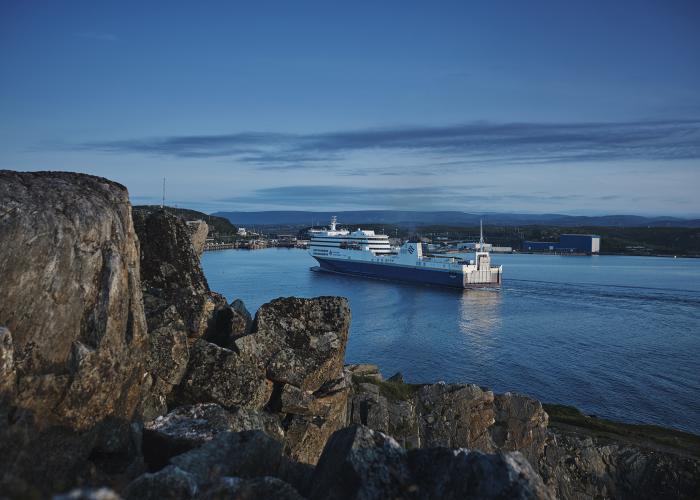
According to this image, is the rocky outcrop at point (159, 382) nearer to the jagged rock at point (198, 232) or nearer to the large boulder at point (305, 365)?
the large boulder at point (305, 365)

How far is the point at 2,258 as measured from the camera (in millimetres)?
5430

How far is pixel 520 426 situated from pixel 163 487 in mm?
13481

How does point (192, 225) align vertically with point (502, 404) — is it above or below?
above

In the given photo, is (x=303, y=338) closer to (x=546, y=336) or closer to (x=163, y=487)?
(x=163, y=487)

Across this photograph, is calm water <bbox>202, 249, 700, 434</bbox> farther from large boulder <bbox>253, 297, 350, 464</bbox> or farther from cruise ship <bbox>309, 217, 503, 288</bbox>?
Answer: large boulder <bbox>253, 297, 350, 464</bbox>

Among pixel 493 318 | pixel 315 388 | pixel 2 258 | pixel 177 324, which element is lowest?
pixel 493 318

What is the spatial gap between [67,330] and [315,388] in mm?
4574

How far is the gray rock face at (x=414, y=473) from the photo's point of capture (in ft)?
14.7

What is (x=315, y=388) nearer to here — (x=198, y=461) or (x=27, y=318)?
(x=198, y=461)

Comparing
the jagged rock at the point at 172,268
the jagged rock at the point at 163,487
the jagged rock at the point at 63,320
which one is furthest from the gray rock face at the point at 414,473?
the jagged rock at the point at 172,268

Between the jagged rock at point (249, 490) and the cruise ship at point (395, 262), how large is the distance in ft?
217

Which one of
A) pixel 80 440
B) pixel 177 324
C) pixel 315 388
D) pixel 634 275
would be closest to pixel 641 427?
pixel 315 388

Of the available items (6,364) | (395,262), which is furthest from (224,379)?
(395,262)

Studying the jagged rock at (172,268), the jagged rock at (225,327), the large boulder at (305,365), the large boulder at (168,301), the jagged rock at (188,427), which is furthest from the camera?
the jagged rock at (225,327)
